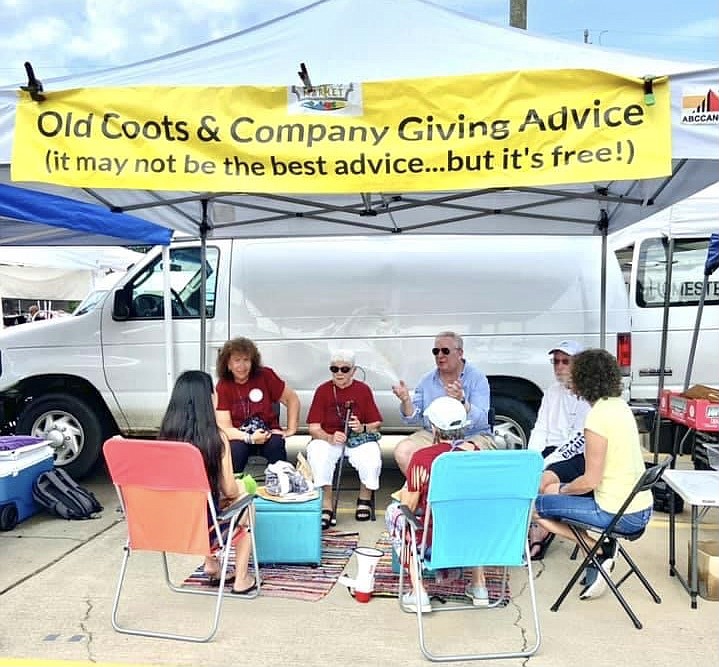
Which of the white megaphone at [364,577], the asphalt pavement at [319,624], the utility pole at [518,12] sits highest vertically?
the utility pole at [518,12]

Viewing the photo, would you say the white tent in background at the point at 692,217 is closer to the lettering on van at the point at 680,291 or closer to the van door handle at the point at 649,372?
the lettering on van at the point at 680,291

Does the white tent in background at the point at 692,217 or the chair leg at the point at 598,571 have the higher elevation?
the white tent in background at the point at 692,217

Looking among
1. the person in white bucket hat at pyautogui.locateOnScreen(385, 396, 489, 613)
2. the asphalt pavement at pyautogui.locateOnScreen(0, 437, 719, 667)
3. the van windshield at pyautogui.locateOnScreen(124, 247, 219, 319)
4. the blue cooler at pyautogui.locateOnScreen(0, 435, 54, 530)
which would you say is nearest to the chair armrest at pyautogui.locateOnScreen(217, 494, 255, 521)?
the asphalt pavement at pyautogui.locateOnScreen(0, 437, 719, 667)

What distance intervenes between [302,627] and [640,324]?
4006 mm

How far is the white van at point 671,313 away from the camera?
5.89 meters

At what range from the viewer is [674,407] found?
478 centimetres

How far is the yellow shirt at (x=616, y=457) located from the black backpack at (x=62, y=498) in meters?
3.44

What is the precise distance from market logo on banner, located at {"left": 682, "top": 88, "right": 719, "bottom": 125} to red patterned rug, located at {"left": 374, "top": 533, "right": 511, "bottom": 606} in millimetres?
2231

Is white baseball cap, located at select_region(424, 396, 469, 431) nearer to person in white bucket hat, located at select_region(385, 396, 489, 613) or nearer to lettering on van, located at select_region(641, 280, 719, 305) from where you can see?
person in white bucket hat, located at select_region(385, 396, 489, 613)

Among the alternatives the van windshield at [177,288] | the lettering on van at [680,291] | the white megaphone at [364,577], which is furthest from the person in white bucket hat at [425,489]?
the lettering on van at [680,291]

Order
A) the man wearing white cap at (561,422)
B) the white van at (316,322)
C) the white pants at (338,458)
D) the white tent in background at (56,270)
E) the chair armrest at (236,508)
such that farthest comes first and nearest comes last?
the white tent in background at (56,270) < the white van at (316,322) < the white pants at (338,458) < the man wearing white cap at (561,422) < the chair armrest at (236,508)

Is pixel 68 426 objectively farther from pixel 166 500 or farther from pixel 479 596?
pixel 479 596

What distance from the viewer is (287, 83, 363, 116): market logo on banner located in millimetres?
3025

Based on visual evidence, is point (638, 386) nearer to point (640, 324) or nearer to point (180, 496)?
point (640, 324)
